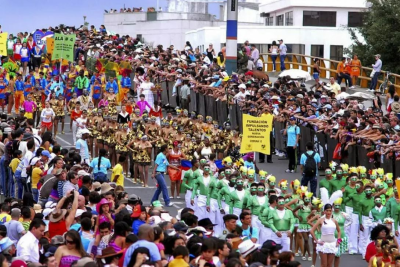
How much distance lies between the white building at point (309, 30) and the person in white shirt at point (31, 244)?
160 ft

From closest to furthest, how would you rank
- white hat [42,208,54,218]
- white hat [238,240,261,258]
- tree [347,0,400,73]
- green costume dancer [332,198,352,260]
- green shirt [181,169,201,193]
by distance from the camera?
1. white hat [238,240,261,258]
2. white hat [42,208,54,218]
3. green costume dancer [332,198,352,260]
4. green shirt [181,169,201,193]
5. tree [347,0,400,73]

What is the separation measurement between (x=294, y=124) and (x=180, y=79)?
9.30 meters

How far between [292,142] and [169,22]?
169 ft

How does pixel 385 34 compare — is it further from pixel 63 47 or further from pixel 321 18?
pixel 63 47

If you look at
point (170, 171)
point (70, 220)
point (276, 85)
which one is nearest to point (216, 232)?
point (170, 171)

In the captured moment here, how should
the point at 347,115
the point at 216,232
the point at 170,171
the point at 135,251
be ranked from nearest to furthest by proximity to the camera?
the point at 135,251
the point at 216,232
the point at 170,171
the point at 347,115

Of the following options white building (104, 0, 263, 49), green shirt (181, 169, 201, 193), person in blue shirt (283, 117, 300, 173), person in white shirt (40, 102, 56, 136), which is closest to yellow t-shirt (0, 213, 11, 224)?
green shirt (181, 169, 201, 193)

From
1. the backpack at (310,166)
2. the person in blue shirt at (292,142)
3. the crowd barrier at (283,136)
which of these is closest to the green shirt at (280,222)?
the backpack at (310,166)

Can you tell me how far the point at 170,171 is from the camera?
2820 cm

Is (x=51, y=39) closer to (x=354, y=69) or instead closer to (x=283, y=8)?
(x=354, y=69)

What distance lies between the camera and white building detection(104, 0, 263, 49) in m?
81.7

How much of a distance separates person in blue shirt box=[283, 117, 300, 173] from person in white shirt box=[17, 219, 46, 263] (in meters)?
16.2

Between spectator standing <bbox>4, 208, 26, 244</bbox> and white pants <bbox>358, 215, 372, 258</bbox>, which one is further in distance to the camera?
white pants <bbox>358, 215, 372, 258</bbox>

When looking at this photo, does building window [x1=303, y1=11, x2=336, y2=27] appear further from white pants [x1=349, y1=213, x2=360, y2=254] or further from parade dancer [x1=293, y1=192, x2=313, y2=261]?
parade dancer [x1=293, y1=192, x2=313, y2=261]
